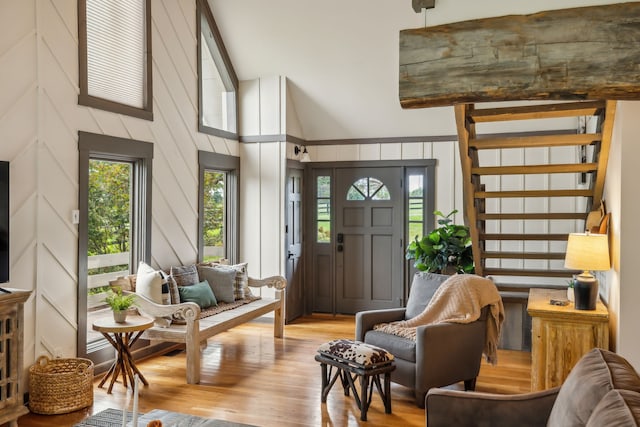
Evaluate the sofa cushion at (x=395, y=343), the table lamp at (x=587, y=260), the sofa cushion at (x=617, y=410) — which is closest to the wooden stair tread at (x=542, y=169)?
the table lamp at (x=587, y=260)

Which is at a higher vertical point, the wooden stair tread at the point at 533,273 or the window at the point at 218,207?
the window at the point at 218,207

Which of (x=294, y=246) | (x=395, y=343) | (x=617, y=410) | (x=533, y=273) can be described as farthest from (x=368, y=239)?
(x=617, y=410)

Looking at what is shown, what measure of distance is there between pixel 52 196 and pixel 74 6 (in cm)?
149

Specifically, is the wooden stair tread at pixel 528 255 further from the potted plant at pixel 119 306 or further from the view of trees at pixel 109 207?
the view of trees at pixel 109 207

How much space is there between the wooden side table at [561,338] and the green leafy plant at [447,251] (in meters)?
Result: 1.79

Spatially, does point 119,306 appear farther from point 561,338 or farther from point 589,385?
point 589,385

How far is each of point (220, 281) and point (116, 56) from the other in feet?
7.59

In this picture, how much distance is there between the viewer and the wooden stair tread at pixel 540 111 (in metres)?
4.01

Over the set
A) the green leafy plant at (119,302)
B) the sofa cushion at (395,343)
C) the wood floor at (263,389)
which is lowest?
the wood floor at (263,389)

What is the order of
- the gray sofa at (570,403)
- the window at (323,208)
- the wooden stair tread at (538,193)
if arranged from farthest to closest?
the window at (323,208) → the wooden stair tread at (538,193) → the gray sofa at (570,403)

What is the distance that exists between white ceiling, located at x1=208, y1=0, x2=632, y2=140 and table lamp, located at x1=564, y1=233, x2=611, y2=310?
256 cm

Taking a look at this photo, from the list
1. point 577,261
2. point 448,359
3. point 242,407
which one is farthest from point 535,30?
point 242,407

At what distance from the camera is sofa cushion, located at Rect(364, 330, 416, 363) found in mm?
3984

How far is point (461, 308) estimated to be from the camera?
13.6 feet
